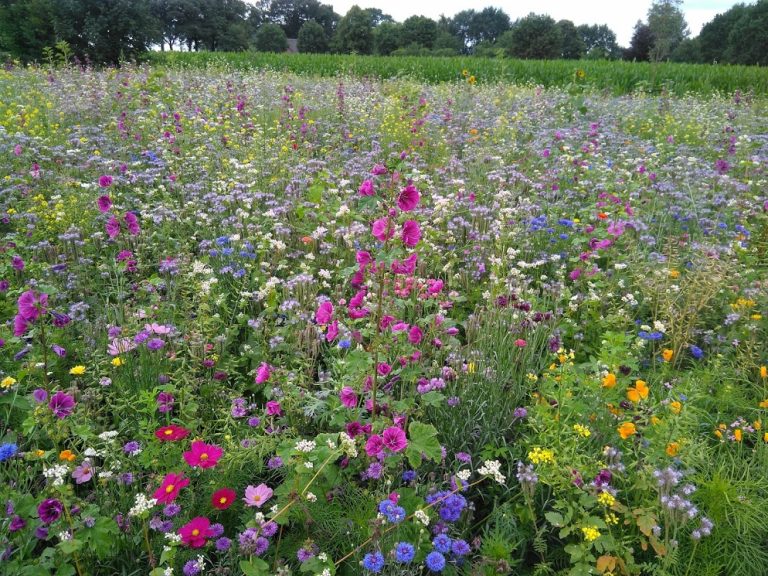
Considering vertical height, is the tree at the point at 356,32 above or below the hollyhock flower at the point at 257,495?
above

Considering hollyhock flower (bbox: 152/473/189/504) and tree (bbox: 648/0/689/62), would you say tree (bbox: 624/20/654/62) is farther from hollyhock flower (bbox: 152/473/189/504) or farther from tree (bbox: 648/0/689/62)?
hollyhock flower (bbox: 152/473/189/504)

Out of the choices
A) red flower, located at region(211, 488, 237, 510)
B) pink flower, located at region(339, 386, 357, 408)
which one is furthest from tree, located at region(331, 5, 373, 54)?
red flower, located at region(211, 488, 237, 510)

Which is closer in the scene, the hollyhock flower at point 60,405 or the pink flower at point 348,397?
the hollyhock flower at point 60,405

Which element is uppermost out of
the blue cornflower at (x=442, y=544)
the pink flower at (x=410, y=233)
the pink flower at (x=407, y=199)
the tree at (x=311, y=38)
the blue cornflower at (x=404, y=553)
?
the tree at (x=311, y=38)

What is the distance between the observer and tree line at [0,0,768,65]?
18.9 meters

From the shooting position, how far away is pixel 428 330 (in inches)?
106

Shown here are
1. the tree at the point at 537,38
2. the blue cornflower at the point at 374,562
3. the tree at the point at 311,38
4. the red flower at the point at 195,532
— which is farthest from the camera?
the tree at the point at 311,38

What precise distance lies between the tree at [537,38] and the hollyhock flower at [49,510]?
56.6 m

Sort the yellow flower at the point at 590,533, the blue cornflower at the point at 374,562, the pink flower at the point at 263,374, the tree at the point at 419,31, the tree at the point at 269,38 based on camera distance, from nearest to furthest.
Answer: the blue cornflower at the point at 374,562
the yellow flower at the point at 590,533
the pink flower at the point at 263,374
the tree at the point at 419,31
the tree at the point at 269,38

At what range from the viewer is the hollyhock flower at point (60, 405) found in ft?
6.07

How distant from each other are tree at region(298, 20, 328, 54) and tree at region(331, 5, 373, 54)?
51.0 ft

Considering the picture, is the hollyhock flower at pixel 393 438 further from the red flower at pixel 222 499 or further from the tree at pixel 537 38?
the tree at pixel 537 38

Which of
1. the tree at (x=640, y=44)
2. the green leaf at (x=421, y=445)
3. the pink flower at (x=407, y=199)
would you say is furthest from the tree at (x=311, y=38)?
the green leaf at (x=421, y=445)

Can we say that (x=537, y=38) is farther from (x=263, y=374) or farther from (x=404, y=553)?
(x=404, y=553)
